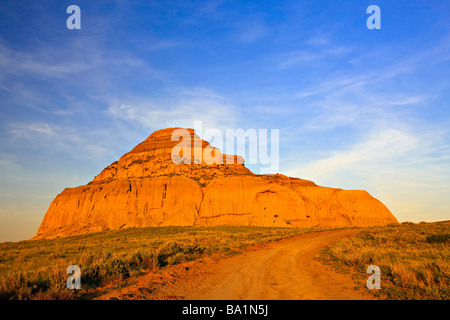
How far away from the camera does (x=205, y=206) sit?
2226 inches

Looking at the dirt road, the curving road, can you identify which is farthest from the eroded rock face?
the dirt road

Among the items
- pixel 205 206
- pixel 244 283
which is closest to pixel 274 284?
pixel 244 283

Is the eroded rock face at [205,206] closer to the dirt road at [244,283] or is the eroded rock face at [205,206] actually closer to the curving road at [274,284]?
the curving road at [274,284]

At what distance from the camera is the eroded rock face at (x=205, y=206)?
54.2 metres

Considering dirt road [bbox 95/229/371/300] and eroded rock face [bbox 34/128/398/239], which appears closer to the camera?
dirt road [bbox 95/229/371/300]

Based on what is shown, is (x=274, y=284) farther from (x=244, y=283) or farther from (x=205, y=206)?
(x=205, y=206)

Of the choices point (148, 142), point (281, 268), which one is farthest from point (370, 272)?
point (148, 142)

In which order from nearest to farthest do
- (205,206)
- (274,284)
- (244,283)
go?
(274,284) < (244,283) < (205,206)

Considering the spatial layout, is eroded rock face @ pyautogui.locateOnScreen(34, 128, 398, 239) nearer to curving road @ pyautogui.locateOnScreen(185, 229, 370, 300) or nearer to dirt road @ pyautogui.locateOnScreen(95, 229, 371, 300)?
curving road @ pyautogui.locateOnScreen(185, 229, 370, 300)

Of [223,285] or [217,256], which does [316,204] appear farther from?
[223,285]

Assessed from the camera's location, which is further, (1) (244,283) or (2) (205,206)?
(2) (205,206)

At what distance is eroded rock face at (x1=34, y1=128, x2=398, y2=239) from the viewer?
54219mm

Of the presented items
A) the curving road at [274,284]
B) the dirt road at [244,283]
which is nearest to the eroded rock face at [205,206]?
the curving road at [274,284]

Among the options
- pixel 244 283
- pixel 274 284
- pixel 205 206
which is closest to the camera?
pixel 274 284
